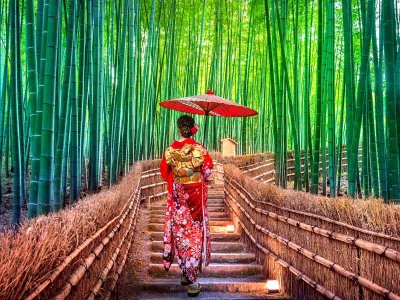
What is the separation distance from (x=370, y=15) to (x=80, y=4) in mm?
2598

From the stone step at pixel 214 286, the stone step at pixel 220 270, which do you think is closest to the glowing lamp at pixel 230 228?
the stone step at pixel 220 270

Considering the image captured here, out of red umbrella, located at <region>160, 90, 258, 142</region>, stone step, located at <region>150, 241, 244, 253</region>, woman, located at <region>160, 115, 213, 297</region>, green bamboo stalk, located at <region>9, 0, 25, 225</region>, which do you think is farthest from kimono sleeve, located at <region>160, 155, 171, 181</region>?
green bamboo stalk, located at <region>9, 0, 25, 225</region>

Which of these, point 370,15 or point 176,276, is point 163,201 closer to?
point 176,276

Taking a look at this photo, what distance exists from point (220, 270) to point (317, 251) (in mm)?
1219

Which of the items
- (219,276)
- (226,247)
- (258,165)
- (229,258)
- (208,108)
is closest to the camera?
(219,276)

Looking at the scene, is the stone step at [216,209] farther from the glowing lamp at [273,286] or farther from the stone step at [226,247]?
the glowing lamp at [273,286]

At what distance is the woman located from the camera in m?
3.42

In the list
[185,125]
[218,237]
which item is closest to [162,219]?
[218,237]

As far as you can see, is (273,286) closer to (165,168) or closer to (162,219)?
(165,168)

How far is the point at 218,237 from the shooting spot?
16.3 ft

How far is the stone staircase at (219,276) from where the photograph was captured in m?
3.39

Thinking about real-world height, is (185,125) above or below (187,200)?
above

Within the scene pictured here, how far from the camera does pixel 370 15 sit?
4.20 m

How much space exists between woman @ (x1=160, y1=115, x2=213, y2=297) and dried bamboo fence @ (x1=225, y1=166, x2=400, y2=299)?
21.8 inches
